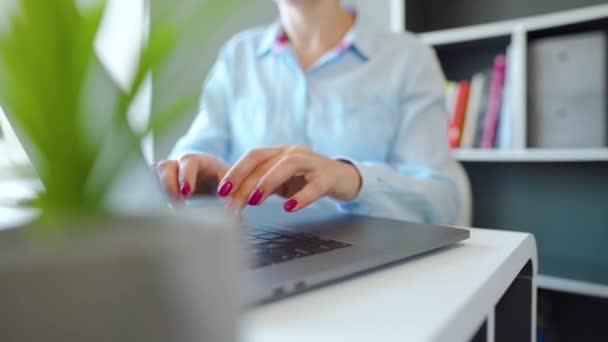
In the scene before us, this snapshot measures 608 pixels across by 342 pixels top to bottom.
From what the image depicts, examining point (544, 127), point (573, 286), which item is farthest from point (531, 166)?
point (573, 286)

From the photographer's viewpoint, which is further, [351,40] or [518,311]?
[351,40]

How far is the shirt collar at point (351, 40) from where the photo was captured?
998mm

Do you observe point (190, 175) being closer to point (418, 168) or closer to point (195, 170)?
point (195, 170)

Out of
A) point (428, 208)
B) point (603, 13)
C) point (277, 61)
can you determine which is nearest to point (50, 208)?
point (428, 208)

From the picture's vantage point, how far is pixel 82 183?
0.14 metres

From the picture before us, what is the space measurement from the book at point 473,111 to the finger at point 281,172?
886 mm

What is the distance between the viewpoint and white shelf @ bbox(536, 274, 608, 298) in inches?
42.5

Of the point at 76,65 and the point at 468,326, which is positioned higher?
the point at 76,65

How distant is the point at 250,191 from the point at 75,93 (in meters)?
0.34

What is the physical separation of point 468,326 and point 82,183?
229 mm

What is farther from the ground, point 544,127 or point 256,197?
point 544,127

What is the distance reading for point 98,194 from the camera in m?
0.14

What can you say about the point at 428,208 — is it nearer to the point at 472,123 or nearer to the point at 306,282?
the point at 306,282

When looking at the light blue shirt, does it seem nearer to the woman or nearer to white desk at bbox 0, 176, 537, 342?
the woman
